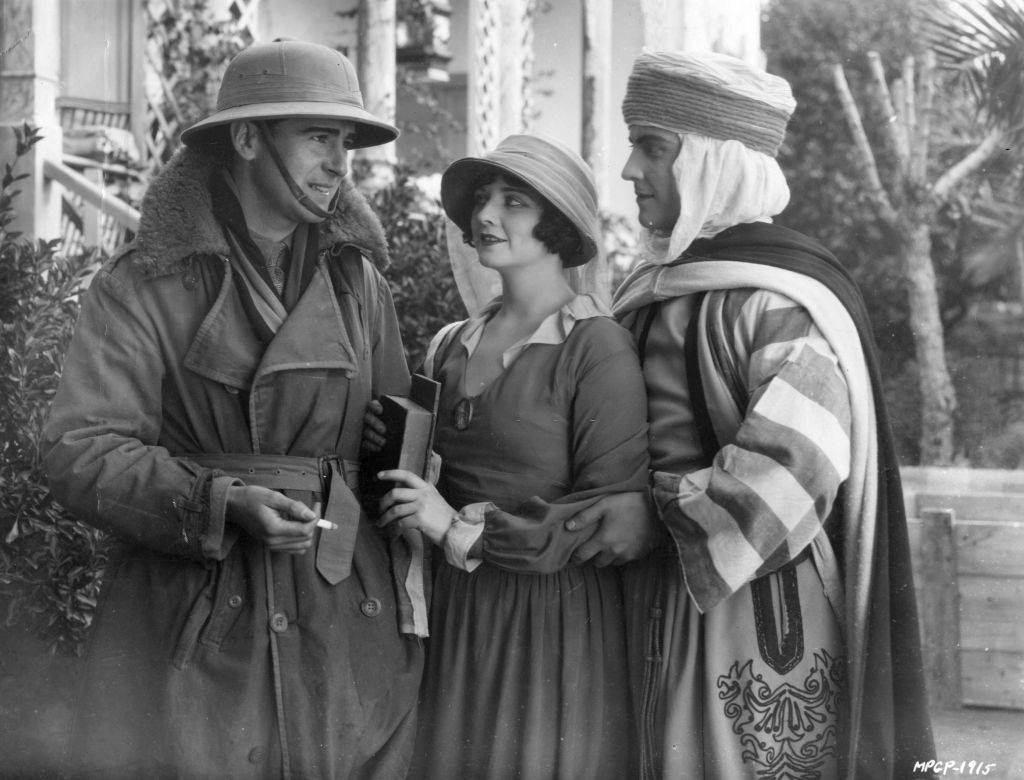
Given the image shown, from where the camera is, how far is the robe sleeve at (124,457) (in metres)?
2.62

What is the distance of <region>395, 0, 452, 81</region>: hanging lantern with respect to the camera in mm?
10273

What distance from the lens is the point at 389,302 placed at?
321 centimetres

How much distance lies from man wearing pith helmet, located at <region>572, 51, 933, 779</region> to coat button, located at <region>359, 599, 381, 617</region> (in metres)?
0.48

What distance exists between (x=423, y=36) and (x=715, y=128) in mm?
7883

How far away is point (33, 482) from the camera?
13.7 ft

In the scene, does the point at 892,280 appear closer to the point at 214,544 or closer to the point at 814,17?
the point at 814,17

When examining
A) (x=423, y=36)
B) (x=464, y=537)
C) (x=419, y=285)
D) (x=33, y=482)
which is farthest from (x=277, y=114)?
(x=423, y=36)

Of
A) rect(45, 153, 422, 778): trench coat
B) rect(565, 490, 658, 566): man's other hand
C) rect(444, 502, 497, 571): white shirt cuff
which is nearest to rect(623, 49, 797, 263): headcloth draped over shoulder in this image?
rect(565, 490, 658, 566): man's other hand

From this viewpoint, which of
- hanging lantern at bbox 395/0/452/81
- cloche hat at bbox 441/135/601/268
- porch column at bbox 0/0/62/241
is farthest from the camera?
hanging lantern at bbox 395/0/452/81

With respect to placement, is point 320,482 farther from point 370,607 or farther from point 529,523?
point 529,523

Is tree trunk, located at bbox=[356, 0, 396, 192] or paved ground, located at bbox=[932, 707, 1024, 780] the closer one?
paved ground, located at bbox=[932, 707, 1024, 780]

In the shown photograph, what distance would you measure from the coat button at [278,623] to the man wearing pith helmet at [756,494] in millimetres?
664

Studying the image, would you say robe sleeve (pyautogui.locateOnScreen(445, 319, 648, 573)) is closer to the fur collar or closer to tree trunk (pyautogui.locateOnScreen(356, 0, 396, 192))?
the fur collar

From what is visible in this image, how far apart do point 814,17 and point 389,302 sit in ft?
32.4
